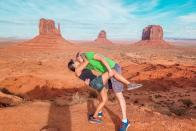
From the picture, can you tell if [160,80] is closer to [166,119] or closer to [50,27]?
[166,119]

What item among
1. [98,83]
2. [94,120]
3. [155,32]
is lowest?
[94,120]

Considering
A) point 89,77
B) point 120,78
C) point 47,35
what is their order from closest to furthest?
point 120,78 < point 89,77 < point 47,35

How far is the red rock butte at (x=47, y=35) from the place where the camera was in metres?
82.0

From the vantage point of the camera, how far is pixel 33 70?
25.9 meters

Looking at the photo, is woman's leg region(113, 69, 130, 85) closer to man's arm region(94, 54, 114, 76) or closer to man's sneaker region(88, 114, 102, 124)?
man's arm region(94, 54, 114, 76)

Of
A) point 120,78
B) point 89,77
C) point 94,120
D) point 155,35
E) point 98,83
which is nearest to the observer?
point 120,78

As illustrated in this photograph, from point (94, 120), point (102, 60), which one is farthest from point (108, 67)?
point (94, 120)

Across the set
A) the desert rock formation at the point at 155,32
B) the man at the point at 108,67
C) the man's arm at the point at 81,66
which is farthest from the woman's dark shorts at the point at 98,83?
the desert rock formation at the point at 155,32

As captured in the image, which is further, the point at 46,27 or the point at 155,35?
the point at 155,35

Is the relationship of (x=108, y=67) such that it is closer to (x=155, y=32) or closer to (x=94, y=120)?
(x=94, y=120)

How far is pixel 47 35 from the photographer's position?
3472 inches

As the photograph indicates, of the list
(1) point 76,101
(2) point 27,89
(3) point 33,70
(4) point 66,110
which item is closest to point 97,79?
(4) point 66,110

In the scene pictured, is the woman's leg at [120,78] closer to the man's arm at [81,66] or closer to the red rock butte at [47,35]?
the man's arm at [81,66]

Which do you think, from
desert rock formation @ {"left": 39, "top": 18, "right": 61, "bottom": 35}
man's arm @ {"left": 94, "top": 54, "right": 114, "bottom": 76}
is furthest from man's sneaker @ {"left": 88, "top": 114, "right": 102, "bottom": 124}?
desert rock formation @ {"left": 39, "top": 18, "right": 61, "bottom": 35}
